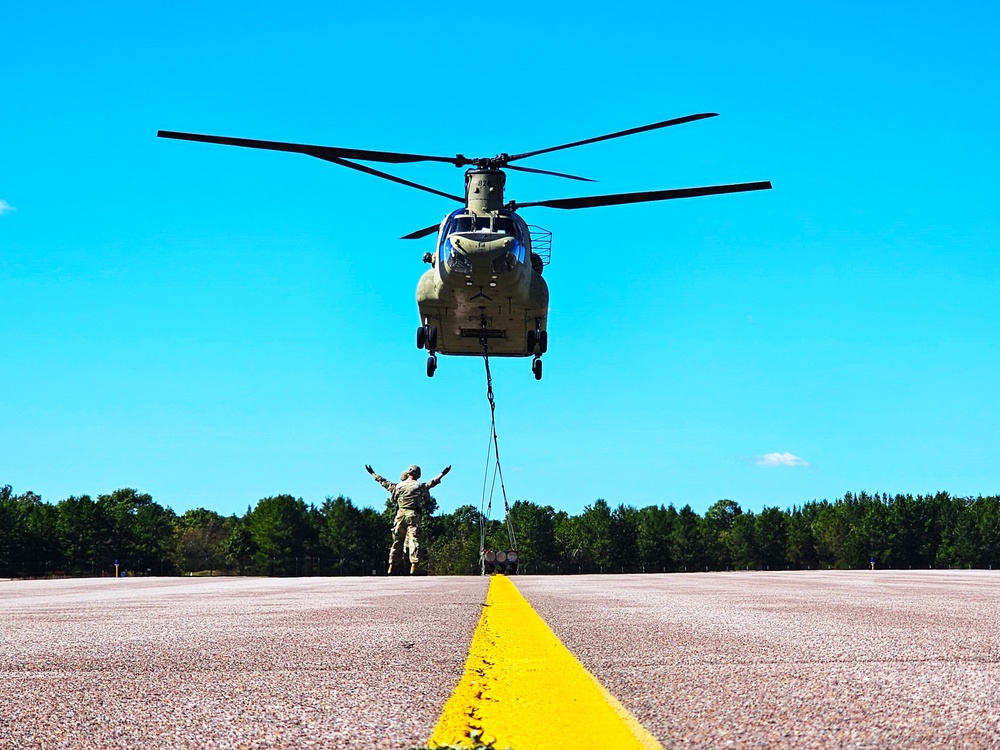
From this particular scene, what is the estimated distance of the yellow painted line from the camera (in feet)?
7.83

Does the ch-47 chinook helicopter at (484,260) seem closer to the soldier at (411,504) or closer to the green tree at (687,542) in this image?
the soldier at (411,504)

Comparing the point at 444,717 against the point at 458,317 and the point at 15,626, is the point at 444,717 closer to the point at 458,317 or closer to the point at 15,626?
the point at 15,626

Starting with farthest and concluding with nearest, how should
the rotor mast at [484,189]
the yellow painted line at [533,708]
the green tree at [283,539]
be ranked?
the green tree at [283,539], the rotor mast at [484,189], the yellow painted line at [533,708]

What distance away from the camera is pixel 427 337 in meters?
26.4

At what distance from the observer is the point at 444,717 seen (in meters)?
2.72

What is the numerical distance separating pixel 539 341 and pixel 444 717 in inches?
963

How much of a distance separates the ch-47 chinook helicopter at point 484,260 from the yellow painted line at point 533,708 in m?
18.4

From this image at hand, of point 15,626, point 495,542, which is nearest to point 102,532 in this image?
point 495,542

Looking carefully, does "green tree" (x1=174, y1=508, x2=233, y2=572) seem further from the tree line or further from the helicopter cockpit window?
the helicopter cockpit window

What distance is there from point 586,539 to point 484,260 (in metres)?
134

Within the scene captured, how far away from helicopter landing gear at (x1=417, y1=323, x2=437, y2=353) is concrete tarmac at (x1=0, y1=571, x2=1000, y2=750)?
19115mm

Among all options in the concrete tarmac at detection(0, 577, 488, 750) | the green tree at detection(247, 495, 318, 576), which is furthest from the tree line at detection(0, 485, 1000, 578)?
the concrete tarmac at detection(0, 577, 488, 750)

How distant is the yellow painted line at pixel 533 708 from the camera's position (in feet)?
7.83

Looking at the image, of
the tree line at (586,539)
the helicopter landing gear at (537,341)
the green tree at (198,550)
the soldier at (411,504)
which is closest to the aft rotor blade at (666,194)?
the helicopter landing gear at (537,341)
